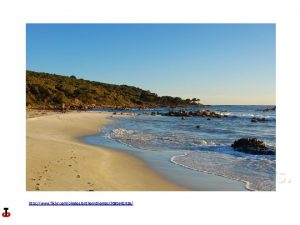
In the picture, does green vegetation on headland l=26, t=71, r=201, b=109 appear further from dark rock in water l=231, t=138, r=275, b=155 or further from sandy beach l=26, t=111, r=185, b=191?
sandy beach l=26, t=111, r=185, b=191

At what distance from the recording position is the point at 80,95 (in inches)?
2068

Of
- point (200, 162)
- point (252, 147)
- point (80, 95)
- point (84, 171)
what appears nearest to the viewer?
point (84, 171)

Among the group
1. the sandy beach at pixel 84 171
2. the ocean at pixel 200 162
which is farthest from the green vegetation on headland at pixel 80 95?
the sandy beach at pixel 84 171

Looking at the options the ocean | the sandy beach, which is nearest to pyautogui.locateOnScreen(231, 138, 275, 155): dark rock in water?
the ocean

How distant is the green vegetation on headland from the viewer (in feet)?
126

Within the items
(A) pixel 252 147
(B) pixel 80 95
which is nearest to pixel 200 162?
(A) pixel 252 147

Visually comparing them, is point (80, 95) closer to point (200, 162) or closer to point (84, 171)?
point (200, 162)
